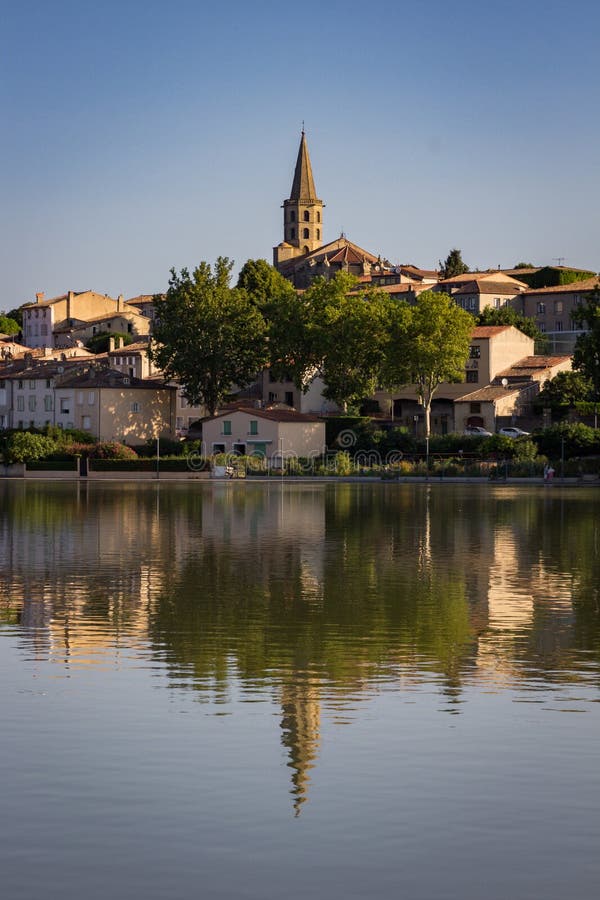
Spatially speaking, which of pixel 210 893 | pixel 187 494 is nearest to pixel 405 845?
pixel 210 893

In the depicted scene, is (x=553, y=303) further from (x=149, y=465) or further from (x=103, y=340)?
(x=149, y=465)

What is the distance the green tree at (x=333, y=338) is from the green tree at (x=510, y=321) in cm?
1949

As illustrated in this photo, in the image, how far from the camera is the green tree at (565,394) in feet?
381

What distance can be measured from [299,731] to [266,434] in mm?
98843

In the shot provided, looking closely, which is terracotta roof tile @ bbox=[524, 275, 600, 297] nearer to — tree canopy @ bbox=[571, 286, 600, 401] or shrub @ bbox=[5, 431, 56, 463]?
tree canopy @ bbox=[571, 286, 600, 401]

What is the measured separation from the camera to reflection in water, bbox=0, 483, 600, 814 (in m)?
19.5

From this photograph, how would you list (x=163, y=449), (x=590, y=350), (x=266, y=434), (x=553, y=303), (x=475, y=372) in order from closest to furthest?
1. (x=590, y=350)
2. (x=266, y=434)
3. (x=163, y=449)
4. (x=475, y=372)
5. (x=553, y=303)

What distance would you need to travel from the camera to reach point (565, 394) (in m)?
116

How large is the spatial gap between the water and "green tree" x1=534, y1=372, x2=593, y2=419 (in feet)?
270

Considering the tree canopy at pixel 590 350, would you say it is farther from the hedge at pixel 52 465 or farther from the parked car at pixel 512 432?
the hedge at pixel 52 465

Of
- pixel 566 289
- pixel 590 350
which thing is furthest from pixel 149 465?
pixel 566 289

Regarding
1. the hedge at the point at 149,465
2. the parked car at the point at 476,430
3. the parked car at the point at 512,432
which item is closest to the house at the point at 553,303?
the parked car at the point at 476,430

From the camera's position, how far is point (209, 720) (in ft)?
54.7

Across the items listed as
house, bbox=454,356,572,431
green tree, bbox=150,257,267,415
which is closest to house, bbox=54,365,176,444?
green tree, bbox=150,257,267,415
